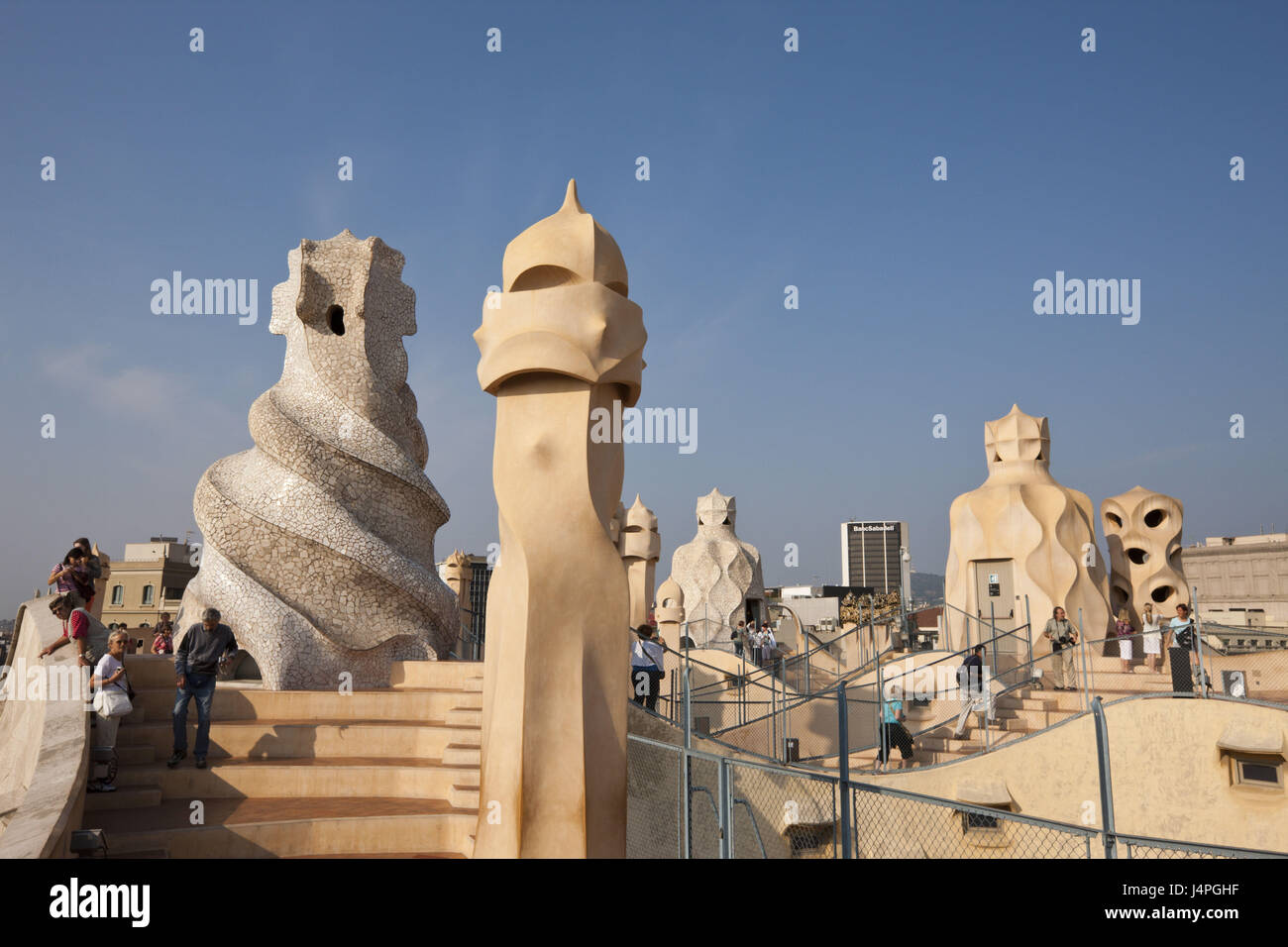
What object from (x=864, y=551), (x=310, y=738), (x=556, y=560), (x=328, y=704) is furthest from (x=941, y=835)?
(x=864, y=551)

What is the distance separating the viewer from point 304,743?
22.8 ft

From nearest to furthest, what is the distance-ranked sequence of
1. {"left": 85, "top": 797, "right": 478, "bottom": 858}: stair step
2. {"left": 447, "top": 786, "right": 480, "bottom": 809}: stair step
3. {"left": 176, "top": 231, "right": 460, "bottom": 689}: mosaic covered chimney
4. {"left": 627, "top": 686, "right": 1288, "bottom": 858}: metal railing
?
{"left": 85, "top": 797, "right": 478, "bottom": 858}: stair step, {"left": 447, "top": 786, "right": 480, "bottom": 809}: stair step, {"left": 627, "top": 686, "right": 1288, "bottom": 858}: metal railing, {"left": 176, "top": 231, "right": 460, "bottom": 689}: mosaic covered chimney

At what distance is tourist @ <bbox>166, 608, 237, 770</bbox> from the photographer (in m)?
6.37

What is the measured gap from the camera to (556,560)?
4.74m

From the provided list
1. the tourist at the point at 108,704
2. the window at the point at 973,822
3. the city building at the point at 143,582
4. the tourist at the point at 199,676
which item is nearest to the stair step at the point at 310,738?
the tourist at the point at 199,676

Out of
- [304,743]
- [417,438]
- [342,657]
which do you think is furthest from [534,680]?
[417,438]

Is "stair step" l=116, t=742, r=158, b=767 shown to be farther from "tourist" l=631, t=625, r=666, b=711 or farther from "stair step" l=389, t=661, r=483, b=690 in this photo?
"tourist" l=631, t=625, r=666, b=711

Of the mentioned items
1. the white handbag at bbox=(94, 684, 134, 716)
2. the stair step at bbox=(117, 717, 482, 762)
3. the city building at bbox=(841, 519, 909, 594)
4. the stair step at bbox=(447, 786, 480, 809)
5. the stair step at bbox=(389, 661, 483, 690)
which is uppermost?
the city building at bbox=(841, 519, 909, 594)

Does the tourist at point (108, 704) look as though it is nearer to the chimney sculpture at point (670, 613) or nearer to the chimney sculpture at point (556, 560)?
the chimney sculpture at point (556, 560)

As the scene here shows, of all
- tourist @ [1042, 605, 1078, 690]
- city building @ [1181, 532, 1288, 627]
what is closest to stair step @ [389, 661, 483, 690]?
tourist @ [1042, 605, 1078, 690]

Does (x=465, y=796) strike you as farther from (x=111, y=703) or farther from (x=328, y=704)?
(x=111, y=703)

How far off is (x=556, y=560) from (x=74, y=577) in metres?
5.04

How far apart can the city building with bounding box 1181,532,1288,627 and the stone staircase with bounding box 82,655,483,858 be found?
3937 cm
